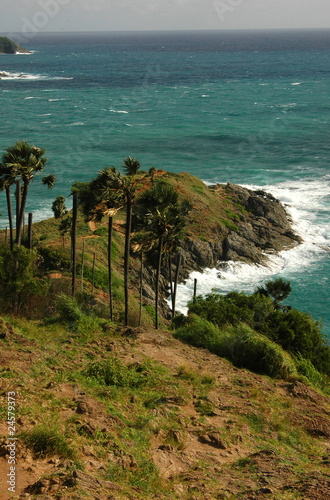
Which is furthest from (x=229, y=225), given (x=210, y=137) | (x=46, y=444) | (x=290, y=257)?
(x=210, y=137)

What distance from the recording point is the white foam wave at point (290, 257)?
163 feet

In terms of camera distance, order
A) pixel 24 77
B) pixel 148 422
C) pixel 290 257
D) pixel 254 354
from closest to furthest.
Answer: pixel 148 422 < pixel 254 354 < pixel 290 257 < pixel 24 77

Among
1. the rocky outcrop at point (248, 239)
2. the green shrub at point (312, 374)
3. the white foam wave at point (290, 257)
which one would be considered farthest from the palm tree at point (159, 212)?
the rocky outcrop at point (248, 239)

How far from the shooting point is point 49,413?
14945mm

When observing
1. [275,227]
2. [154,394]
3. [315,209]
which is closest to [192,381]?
[154,394]

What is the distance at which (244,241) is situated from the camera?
5628 centimetres

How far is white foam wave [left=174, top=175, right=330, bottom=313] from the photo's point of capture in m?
49.8

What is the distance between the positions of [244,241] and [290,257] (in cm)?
540

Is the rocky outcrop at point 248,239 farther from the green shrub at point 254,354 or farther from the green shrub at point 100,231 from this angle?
the green shrub at point 254,354

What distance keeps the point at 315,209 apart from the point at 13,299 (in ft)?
166

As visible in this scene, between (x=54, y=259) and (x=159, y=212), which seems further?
(x=54, y=259)

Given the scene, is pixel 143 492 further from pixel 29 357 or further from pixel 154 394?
pixel 29 357

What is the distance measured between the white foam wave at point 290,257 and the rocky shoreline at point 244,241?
939 mm

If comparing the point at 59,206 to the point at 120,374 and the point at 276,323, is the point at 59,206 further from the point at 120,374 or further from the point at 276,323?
the point at 120,374
